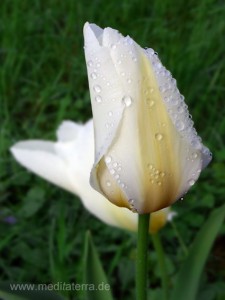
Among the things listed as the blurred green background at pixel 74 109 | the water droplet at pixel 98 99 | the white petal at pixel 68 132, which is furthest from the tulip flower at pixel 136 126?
the blurred green background at pixel 74 109

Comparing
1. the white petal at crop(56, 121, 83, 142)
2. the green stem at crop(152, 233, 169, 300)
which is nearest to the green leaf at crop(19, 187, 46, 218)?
the white petal at crop(56, 121, 83, 142)

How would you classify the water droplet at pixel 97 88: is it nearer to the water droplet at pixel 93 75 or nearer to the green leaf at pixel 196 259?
the water droplet at pixel 93 75

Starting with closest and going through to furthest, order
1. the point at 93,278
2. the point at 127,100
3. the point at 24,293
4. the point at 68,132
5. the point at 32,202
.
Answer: the point at 127,100
the point at 24,293
the point at 93,278
the point at 68,132
the point at 32,202

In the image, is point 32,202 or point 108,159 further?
point 32,202

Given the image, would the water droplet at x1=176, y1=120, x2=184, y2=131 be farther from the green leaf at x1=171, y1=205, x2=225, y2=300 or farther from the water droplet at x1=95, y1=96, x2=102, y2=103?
the green leaf at x1=171, y1=205, x2=225, y2=300

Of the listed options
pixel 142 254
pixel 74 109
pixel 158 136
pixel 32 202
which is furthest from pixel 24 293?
pixel 74 109

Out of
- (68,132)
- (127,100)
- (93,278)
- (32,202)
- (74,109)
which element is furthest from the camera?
(74,109)

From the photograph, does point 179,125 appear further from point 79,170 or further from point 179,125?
point 79,170

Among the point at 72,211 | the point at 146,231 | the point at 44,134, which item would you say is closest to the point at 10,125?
the point at 44,134
